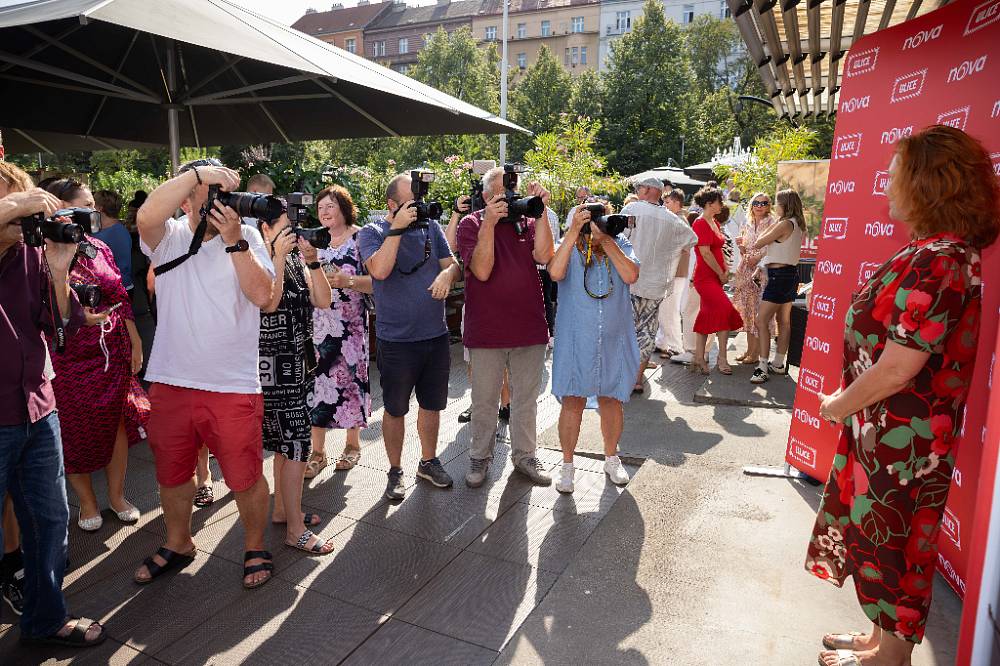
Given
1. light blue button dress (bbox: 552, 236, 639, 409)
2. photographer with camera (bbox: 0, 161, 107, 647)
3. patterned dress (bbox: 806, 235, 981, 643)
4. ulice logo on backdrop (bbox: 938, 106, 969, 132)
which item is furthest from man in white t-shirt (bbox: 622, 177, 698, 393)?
photographer with camera (bbox: 0, 161, 107, 647)

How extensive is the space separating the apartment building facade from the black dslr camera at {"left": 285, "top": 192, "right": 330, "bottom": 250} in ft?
193

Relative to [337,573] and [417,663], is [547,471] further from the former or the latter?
[417,663]

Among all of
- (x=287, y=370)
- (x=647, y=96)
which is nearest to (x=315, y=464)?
(x=287, y=370)

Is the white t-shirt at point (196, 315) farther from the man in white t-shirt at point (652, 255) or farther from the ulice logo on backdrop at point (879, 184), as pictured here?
the man in white t-shirt at point (652, 255)

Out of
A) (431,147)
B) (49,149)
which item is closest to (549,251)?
(49,149)

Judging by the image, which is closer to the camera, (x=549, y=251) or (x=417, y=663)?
(x=417, y=663)

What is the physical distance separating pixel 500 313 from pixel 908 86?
231cm

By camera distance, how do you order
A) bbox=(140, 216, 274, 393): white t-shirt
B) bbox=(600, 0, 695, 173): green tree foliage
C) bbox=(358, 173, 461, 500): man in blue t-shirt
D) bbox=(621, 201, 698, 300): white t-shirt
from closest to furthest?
bbox=(140, 216, 274, 393): white t-shirt → bbox=(358, 173, 461, 500): man in blue t-shirt → bbox=(621, 201, 698, 300): white t-shirt → bbox=(600, 0, 695, 173): green tree foliage

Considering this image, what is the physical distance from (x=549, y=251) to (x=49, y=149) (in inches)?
275

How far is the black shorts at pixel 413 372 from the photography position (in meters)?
3.95

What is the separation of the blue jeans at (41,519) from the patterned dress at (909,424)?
2871 mm

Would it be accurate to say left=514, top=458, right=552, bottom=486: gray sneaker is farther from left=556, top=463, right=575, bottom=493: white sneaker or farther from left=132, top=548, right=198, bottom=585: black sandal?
left=132, top=548, right=198, bottom=585: black sandal

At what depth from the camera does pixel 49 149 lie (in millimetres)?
7984

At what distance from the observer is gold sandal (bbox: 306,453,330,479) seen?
4.30m
